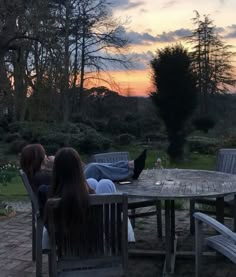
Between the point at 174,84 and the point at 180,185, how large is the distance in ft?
35.4

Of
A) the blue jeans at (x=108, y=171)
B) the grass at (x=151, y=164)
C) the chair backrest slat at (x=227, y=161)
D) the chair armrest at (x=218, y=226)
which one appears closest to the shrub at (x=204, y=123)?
the grass at (x=151, y=164)

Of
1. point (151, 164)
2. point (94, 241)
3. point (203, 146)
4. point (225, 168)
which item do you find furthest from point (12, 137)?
point (94, 241)

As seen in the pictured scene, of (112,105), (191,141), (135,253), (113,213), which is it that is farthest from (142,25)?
(113,213)

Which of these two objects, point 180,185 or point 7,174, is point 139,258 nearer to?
point 180,185

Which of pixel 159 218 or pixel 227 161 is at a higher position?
pixel 227 161

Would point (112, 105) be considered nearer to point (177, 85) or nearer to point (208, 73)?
point (208, 73)

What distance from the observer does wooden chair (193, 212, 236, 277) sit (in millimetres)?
3210

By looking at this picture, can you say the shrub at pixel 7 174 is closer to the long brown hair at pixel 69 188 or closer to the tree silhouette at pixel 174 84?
the tree silhouette at pixel 174 84

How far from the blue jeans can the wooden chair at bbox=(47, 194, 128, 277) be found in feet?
3.74

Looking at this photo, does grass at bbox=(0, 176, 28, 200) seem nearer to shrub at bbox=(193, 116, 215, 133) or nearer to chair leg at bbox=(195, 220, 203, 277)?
chair leg at bbox=(195, 220, 203, 277)

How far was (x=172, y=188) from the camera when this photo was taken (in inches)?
166

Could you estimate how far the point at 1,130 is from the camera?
758 inches

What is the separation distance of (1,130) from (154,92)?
23.4ft

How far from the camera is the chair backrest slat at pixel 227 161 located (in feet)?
19.3
